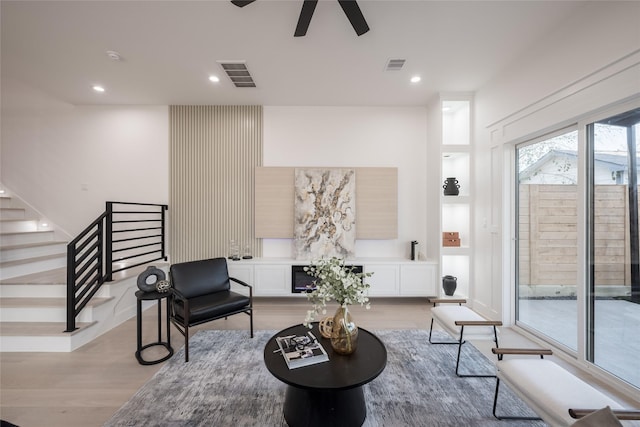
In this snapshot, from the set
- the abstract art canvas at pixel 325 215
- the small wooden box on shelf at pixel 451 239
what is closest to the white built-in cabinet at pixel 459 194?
the small wooden box on shelf at pixel 451 239

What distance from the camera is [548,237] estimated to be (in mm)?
2885

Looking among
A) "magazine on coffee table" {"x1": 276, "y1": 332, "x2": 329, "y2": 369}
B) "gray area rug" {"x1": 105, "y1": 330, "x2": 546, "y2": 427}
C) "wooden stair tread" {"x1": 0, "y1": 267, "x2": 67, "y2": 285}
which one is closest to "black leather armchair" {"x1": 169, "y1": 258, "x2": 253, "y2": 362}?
"gray area rug" {"x1": 105, "y1": 330, "x2": 546, "y2": 427}

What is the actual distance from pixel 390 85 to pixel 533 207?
101 inches

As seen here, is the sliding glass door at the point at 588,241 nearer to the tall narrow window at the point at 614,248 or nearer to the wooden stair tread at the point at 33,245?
the tall narrow window at the point at 614,248

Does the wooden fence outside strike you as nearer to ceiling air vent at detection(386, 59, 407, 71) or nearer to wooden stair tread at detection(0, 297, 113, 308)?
ceiling air vent at detection(386, 59, 407, 71)

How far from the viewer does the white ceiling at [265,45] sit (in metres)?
2.40

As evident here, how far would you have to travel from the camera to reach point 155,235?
429 centimetres

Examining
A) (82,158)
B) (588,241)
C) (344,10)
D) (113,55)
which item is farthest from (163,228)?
(588,241)

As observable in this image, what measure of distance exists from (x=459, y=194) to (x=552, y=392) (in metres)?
3.19

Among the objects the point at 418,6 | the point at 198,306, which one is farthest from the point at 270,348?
the point at 418,6

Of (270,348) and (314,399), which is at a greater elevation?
(270,348)

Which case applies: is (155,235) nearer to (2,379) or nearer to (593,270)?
(2,379)

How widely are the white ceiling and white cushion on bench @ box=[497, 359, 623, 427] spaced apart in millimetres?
3104

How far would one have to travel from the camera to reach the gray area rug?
1835mm
